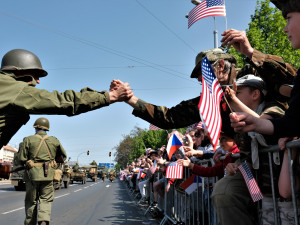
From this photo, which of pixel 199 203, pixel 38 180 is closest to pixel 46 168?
pixel 38 180

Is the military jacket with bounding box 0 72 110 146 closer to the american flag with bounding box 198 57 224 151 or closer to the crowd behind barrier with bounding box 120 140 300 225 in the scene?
the american flag with bounding box 198 57 224 151

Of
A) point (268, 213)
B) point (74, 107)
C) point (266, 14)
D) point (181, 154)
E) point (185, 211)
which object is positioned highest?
point (266, 14)

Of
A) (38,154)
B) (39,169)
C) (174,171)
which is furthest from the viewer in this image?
(38,154)

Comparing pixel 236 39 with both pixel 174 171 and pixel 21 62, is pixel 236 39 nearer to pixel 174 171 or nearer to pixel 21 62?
pixel 21 62

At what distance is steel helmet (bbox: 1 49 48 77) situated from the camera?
127 inches

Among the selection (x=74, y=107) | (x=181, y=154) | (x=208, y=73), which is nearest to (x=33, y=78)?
(x=74, y=107)

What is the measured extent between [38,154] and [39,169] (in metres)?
0.32

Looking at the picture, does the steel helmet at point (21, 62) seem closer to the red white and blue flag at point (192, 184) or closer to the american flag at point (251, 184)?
the american flag at point (251, 184)

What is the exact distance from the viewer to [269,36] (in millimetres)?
17969

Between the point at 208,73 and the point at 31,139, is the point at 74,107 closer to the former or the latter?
the point at 208,73

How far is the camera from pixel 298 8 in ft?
5.33

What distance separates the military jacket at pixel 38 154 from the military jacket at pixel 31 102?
304 cm

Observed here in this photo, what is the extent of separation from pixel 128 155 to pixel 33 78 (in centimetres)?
8292

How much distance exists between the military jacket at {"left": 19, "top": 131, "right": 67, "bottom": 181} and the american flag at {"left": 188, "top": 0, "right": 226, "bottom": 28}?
6940mm
